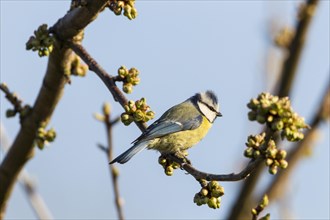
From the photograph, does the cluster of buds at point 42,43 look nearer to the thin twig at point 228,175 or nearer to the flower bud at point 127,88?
the flower bud at point 127,88

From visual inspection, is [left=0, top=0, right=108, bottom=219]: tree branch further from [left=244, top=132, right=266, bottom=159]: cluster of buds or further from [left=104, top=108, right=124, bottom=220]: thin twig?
[left=244, top=132, right=266, bottom=159]: cluster of buds

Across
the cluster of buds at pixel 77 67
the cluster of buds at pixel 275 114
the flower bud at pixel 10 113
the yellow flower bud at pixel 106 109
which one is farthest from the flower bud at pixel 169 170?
the cluster of buds at pixel 275 114

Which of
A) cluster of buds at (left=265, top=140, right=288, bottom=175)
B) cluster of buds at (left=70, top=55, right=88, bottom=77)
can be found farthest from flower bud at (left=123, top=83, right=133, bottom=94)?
cluster of buds at (left=265, top=140, right=288, bottom=175)

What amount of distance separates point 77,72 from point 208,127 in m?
1.39

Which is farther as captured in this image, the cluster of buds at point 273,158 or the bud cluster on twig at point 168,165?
the bud cluster on twig at point 168,165

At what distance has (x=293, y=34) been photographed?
3.42 metres

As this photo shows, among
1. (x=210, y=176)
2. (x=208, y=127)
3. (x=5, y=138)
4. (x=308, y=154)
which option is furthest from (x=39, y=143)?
(x=208, y=127)

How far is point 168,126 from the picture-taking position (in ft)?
14.3

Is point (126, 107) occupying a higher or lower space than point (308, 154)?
higher

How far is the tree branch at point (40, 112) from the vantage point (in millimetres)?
3431

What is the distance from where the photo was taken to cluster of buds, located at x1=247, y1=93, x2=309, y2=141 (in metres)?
2.04

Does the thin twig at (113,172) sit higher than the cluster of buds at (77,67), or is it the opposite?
the cluster of buds at (77,67)

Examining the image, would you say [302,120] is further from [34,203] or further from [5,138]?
[5,138]

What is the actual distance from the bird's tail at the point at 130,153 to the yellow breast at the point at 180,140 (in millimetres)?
104
